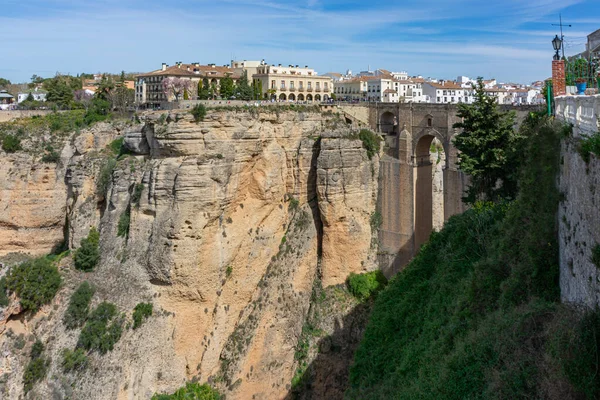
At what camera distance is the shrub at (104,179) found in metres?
23.9

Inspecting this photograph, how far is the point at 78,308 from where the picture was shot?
1973 centimetres

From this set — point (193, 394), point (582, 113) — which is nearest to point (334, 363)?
point (193, 394)

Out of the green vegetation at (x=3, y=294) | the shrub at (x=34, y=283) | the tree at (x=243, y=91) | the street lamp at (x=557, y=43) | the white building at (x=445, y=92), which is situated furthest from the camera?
the white building at (x=445, y=92)

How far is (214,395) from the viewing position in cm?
2036

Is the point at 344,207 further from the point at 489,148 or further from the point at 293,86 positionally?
the point at 293,86

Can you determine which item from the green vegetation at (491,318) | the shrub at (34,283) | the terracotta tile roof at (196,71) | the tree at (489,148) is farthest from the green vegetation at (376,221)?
the terracotta tile roof at (196,71)

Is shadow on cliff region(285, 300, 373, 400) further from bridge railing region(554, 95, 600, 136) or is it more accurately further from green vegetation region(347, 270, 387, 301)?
bridge railing region(554, 95, 600, 136)

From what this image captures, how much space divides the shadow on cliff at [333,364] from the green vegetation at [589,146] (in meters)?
16.0

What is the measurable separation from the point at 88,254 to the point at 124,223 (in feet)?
5.90

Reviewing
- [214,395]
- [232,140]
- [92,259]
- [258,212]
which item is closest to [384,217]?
[258,212]

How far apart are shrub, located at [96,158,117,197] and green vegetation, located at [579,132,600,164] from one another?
19776mm

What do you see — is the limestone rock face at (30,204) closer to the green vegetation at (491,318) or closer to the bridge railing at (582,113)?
the green vegetation at (491,318)

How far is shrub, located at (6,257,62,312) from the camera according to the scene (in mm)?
20141

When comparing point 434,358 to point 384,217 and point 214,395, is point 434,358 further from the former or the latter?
point 384,217
